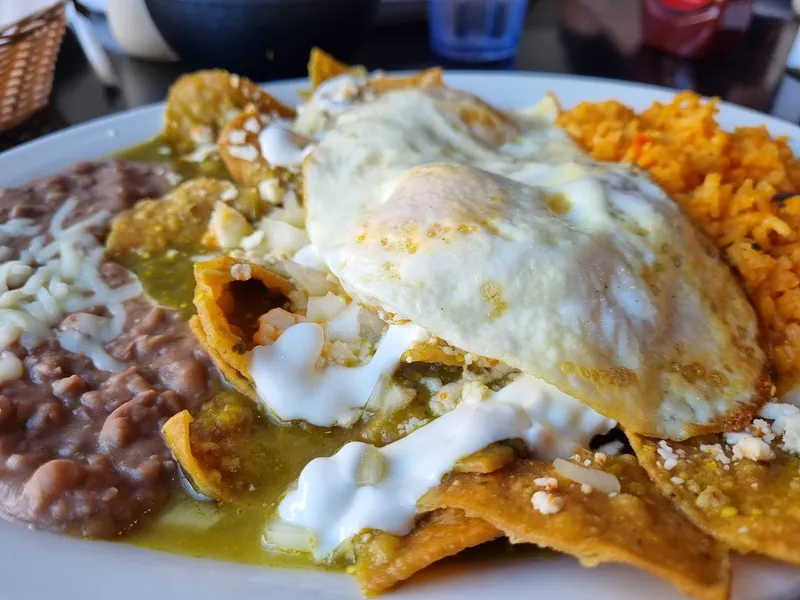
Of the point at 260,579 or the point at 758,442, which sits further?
the point at 758,442

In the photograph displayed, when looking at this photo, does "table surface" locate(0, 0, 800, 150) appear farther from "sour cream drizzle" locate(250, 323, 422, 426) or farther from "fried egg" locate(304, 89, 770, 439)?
"sour cream drizzle" locate(250, 323, 422, 426)

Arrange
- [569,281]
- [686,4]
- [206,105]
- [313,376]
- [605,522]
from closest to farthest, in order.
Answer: [605,522], [569,281], [313,376], [206,105], [686,4]

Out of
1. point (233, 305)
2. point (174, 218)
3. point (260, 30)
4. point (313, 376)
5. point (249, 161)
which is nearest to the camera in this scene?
point (313, 376)

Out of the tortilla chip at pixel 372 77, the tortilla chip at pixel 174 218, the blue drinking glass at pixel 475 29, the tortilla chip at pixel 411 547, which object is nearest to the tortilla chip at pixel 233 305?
the tortilla chip at pixel 174 218

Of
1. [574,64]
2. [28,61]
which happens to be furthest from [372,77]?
[574,64]

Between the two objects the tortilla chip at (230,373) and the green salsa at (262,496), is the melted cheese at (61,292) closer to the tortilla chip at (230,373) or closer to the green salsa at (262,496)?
the tortilla chip at (230,373)

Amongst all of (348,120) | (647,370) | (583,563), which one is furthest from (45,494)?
(348,120)

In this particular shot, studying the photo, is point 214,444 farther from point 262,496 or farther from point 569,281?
point 569,281

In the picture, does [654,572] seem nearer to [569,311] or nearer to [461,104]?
[569,311]
